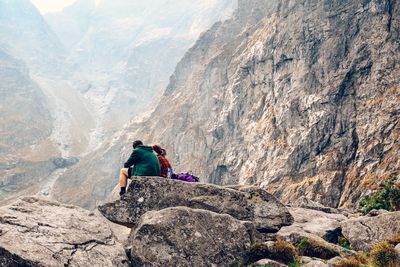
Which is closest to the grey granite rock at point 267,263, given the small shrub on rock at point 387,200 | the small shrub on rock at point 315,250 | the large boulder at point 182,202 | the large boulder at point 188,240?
the large boulder at point 188,240

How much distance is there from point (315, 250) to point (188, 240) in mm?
4633

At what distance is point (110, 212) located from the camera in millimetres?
17719

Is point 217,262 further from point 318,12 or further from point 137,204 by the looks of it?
point 318,12

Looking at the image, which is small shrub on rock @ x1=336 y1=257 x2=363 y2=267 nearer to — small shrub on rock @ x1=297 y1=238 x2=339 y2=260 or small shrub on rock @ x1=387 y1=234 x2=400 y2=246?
small shrub on rock @ x1=297 y1=238 x2=339 y2=260

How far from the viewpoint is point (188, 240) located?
49.1 feet

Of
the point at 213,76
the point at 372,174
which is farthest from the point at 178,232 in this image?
the point at 213,76

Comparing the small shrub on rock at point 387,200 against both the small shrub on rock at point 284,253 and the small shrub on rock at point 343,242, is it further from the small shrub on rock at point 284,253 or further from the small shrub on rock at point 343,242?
the small shrub on rock at point 284,253

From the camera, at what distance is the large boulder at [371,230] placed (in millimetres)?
16719

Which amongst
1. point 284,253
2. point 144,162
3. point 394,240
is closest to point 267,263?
point 284,253

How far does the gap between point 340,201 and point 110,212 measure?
5895 centimetres

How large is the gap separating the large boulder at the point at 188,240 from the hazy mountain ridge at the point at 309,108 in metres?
55.0

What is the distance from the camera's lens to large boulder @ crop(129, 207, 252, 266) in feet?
47.8

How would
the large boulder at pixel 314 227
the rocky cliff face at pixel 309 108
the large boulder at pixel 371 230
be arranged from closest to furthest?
the large boulder at pixel 371 230
the large boulder at pixel 314 227
the rocky cliff face at pixel 309 108

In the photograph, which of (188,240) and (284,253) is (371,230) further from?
(188,240)
